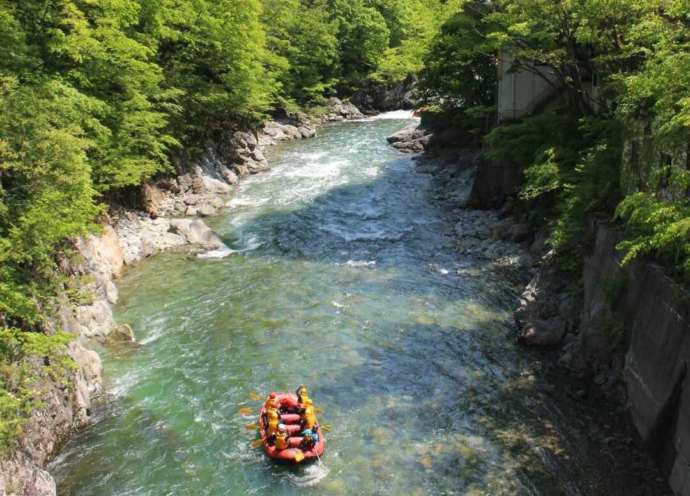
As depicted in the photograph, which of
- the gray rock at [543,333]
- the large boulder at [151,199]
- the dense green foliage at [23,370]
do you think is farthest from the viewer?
the large boulder at [151,199]

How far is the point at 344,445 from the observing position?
10891 millimetres

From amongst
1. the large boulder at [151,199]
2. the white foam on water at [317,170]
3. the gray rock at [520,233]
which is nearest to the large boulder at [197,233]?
the large boulder at [151,199]

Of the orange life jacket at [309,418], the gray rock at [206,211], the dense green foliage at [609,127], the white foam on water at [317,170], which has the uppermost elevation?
the dense green foliage at [609,127]

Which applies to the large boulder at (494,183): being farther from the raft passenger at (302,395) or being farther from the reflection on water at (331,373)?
the raft passenger at (302,395)

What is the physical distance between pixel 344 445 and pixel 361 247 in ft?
36.1

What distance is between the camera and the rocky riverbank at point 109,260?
9828mm

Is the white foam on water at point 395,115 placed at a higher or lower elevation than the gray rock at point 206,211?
higher

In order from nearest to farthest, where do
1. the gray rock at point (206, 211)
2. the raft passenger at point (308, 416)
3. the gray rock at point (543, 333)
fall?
the raft passenger at point (308, 416) → the gray rock at point (543, 333) → the gray rock at point (206, 211)

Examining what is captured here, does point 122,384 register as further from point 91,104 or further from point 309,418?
point 91,104

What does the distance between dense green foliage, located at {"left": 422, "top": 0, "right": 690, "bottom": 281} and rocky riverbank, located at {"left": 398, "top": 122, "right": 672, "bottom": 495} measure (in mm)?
736

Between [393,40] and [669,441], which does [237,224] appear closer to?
[669,441]

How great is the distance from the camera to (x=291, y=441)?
10.5m

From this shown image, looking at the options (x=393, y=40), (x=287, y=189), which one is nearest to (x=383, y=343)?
(x=287, y=189)

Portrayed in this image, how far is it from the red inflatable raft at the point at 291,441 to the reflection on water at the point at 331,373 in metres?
0.22
